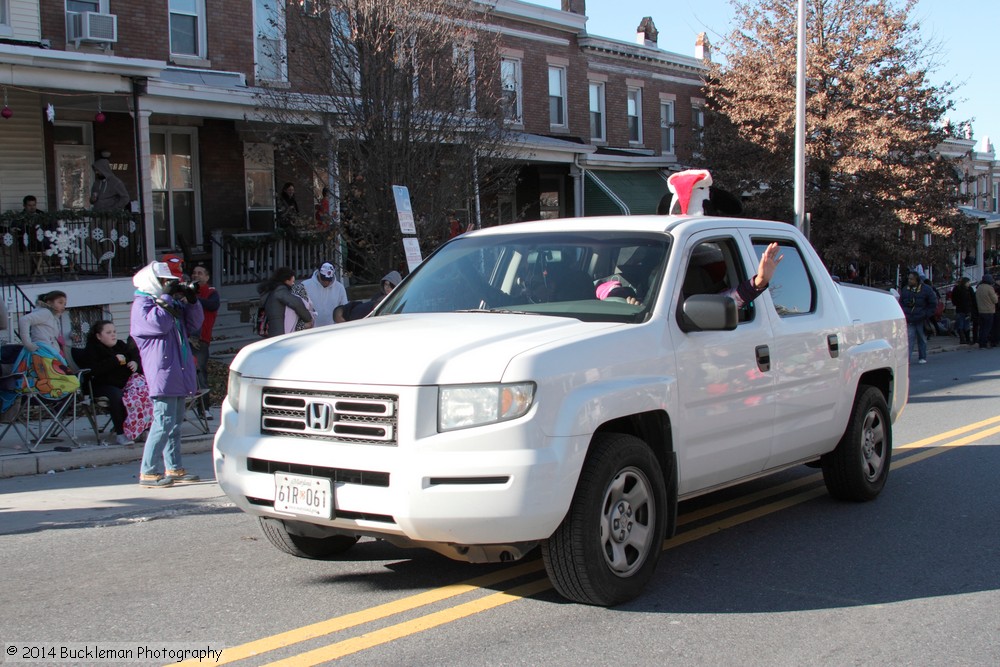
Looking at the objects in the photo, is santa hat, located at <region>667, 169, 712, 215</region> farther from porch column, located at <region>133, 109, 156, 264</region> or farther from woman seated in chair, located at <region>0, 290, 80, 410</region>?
porch column, located at <region>133, 109, 156, 264</region>

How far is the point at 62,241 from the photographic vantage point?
593 inches

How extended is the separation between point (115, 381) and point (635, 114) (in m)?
22.8

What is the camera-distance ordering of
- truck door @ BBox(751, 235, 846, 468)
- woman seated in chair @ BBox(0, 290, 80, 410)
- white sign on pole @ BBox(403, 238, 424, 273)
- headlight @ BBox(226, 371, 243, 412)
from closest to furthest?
headlight @ BBox(226, 371, 243, 412) → truck door @ BBox(751, 235, 846, 468) → woman seated in chair @ BBox(0, 290, 80, 410) → white sign on pole @ BBox(403, 238, 424, 273)

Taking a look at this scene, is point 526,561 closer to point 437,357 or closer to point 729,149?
point 437,357

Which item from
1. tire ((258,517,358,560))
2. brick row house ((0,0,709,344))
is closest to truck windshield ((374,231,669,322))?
tire ((258,517,358,560))

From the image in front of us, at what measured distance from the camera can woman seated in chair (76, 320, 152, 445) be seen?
1013 cm

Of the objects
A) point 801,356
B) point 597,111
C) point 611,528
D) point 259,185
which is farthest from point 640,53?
point 611,528

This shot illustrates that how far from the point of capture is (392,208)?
15312 millimetres

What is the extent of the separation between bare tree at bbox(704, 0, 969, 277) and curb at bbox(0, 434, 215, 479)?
62.1 feet

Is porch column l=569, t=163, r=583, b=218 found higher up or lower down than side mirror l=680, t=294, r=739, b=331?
higher up

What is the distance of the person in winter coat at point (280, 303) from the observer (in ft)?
38.7

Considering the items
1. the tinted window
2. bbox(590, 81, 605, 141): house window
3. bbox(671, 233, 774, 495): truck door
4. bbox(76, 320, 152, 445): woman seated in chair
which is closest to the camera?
bbox(671, 233, 774, 495): truck door

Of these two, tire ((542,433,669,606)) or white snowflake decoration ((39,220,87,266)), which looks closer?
tire ((542,433,669,606))

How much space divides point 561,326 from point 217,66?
16.5m
